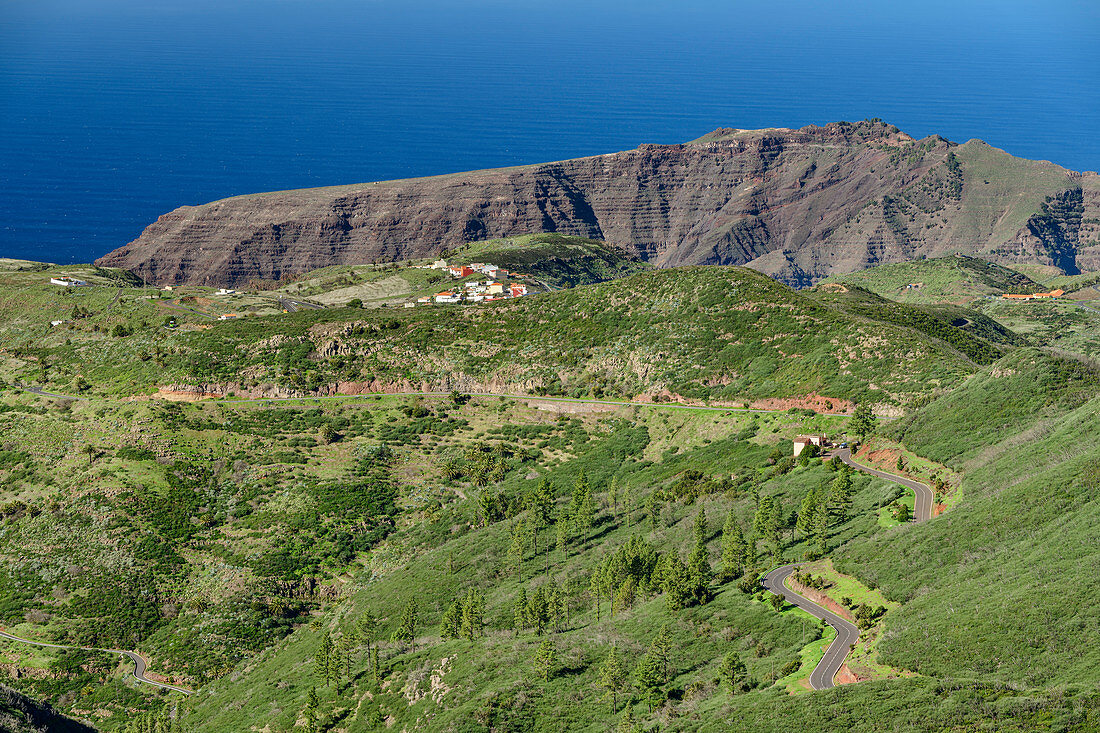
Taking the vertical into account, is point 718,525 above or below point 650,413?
below

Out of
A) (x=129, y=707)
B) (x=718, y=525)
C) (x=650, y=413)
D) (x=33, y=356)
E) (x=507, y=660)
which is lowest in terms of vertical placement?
(x=129, y=707)

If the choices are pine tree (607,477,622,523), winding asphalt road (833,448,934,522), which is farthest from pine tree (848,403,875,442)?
pine tree (607,477,622,523)

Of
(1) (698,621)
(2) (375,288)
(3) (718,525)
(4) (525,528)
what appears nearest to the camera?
(1) (698,621)

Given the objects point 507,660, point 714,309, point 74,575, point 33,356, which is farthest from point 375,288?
point 507,660

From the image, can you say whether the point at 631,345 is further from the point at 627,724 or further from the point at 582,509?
the point at 627,724

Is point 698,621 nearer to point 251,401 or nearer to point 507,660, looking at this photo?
point 507,660

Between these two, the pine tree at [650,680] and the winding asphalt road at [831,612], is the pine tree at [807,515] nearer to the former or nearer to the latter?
the winding asphalt road at [831,612]

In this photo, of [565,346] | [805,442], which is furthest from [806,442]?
[565,346]
